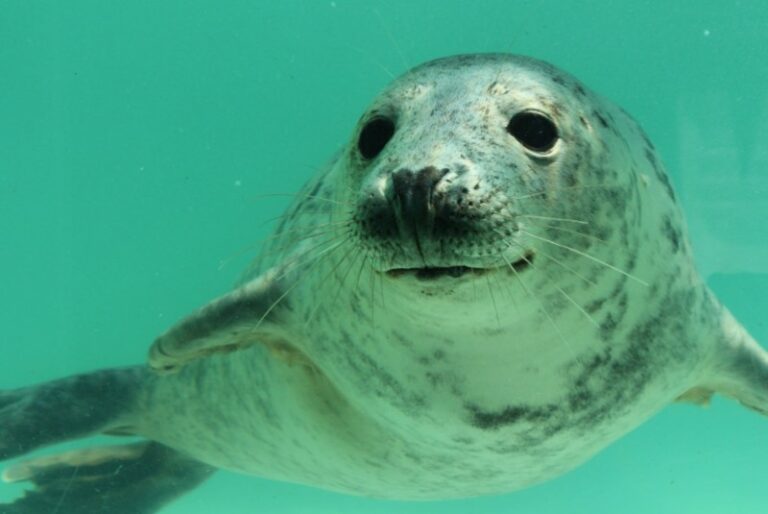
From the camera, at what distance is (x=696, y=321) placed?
2320 mm

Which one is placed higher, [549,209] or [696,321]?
[549,209]

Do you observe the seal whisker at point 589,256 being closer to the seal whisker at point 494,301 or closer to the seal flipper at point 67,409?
the seal whisker at point 494,301

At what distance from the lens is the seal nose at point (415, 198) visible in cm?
142

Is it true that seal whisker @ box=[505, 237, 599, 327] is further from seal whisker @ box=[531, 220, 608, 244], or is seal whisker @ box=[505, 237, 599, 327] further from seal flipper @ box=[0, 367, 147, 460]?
seal flipper @ box=[0, 367, 147, 460]

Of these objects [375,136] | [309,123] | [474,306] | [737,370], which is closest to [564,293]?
[474,306]

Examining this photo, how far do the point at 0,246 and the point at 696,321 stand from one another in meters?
13.9

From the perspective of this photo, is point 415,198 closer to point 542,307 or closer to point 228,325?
point 542,307

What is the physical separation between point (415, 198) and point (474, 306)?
13.9 inches

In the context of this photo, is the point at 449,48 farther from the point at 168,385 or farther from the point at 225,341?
the point at 225,341

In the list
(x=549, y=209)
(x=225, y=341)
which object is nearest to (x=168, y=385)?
(x=225, y=341)

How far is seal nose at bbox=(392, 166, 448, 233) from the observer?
4.66 feet

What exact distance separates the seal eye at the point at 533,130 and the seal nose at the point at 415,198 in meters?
0.38

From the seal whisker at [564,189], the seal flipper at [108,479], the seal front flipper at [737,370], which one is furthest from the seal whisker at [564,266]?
the seal flipper at [108,479]

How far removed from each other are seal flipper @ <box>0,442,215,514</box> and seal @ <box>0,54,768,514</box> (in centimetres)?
126
